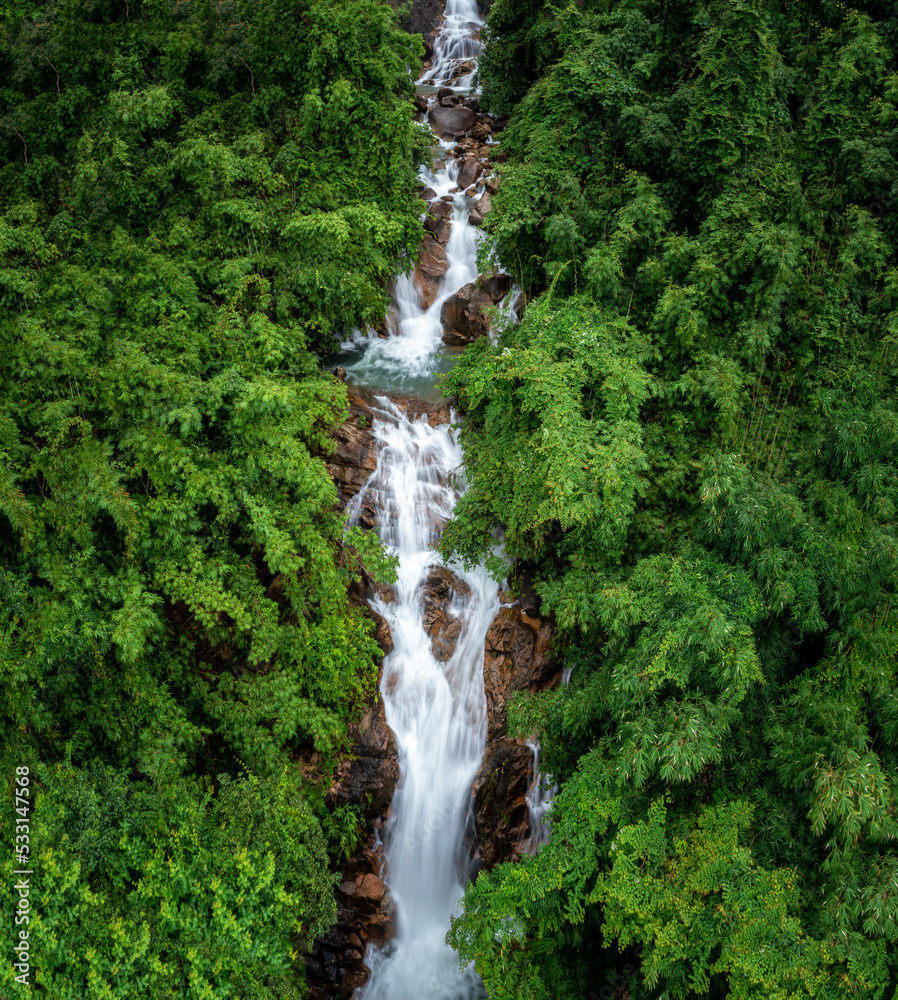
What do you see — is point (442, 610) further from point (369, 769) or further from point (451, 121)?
point (451, 121)

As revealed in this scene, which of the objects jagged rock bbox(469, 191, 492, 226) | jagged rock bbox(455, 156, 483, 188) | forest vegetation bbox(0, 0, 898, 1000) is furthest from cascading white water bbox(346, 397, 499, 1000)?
jagged rock bbox(455, 156, 483, 188)

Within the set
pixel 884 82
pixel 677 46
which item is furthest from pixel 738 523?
pixel 677 46

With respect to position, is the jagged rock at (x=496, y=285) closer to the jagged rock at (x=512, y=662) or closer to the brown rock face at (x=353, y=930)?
the jagged rock at (x=512, y=662)

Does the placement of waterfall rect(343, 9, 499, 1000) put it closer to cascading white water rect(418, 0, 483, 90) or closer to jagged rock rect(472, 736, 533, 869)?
jagged rock rect(472, 736, 533, 869)

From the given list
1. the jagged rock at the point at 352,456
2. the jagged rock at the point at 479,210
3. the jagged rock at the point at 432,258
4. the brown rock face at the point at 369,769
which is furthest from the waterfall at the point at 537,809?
the jagged rock at the point at 479,210

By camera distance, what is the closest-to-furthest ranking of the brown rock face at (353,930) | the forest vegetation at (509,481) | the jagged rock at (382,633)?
the forest vegetation at (509,481)
the brown rock face at (353,930)
the jagged rock at (382,633)

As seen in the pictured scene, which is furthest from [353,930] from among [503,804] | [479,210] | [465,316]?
[479,210]
